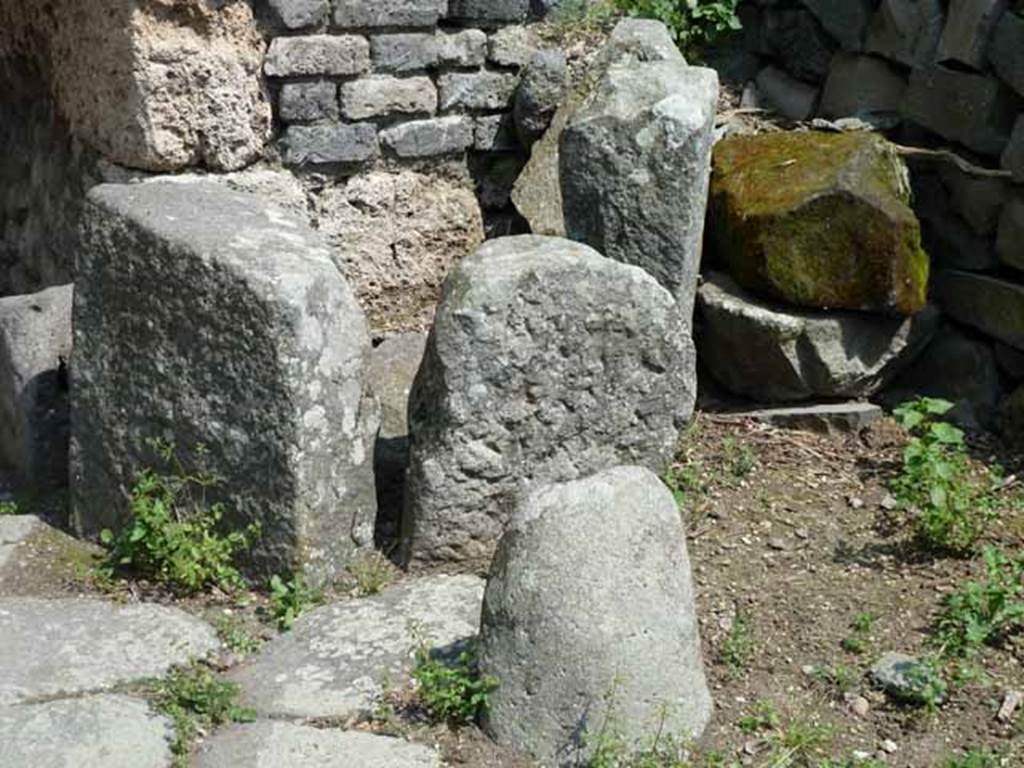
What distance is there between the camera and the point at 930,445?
5250mm

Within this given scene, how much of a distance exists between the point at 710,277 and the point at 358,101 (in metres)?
1.32

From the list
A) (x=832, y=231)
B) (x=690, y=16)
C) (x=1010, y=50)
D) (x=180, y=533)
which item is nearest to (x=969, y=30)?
(x=1010, y=50)

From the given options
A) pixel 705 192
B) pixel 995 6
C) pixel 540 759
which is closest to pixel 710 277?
pixel 705 192

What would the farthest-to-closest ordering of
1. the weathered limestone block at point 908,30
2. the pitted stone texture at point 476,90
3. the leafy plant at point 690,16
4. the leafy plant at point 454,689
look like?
1. the leafy plant at point 690,16
2. the pitted stone texture at point 476,90
3. the weathered limestone block at point 908,30
4. the leafy plant at point 454,689

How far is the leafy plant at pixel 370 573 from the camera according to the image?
4.83 meters

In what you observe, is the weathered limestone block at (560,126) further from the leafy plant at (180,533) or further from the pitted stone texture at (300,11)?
the leafy plant at (180,533)

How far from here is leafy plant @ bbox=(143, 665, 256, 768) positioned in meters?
4.21

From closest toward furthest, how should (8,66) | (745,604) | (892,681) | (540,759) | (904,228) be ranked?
(540,759), (892,681), (745,604), (904,228), (8,66)

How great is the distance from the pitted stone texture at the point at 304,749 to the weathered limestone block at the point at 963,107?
297 cm

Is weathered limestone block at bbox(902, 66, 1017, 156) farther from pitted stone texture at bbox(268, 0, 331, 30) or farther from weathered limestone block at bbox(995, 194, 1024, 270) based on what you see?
pitted stone texture at bbox(268, 0, 331, 30)

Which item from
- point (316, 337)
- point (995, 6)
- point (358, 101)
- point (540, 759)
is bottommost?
point (540, 759)

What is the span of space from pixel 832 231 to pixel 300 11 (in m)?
1.87

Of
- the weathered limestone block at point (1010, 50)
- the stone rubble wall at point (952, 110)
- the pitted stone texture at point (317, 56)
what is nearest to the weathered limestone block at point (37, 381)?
the pitted stone texture at point (317, 56)

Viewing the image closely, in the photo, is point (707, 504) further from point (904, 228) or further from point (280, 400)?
point (280, 400)
